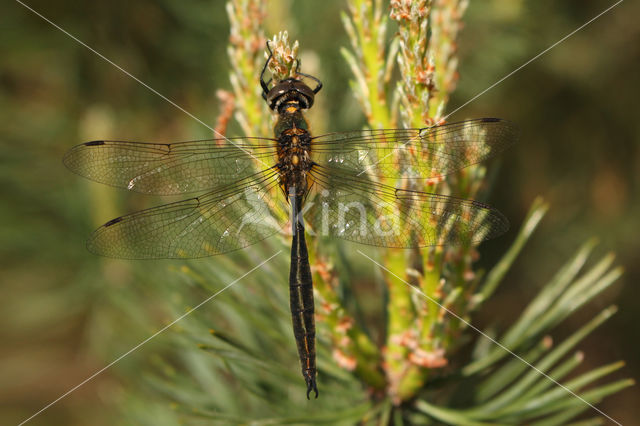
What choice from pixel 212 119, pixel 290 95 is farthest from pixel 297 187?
pixel 212 119

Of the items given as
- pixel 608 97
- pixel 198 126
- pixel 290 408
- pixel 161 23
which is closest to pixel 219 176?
pixel 198 126

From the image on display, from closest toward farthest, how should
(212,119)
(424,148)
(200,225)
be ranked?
1. (424,148)
2. (200,225)
3. (212,119)

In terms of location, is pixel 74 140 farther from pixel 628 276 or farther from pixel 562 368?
pixel 628 276

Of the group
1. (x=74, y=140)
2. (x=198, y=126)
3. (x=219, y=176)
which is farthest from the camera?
(x=74, y=140)

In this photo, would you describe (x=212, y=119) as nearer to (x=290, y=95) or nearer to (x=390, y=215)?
(x=290, y=95)

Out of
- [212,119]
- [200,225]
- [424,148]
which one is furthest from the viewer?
[212,119]

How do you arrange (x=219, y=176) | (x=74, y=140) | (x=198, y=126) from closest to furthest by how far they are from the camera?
1. (x=219, y=176)
2. (x=198, y=126)
3. (x=74, y=140)

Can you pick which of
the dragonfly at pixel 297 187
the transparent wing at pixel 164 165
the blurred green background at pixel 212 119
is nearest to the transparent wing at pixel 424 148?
the dragonfly at pixel 297 187

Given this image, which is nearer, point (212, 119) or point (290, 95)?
point (290, 95)
